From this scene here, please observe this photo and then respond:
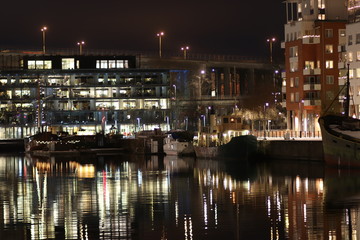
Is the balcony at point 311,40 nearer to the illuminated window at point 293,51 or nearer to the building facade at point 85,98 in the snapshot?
the illuminated window at point 293,51

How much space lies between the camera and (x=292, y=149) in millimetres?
76125

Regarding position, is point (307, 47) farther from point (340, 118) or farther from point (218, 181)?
point (218, 181)

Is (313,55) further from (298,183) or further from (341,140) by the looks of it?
(298,183)

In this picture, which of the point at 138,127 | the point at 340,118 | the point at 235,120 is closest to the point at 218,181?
the point at 340,118

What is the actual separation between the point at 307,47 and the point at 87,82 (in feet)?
222

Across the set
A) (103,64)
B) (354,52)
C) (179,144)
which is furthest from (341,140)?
(103,64)

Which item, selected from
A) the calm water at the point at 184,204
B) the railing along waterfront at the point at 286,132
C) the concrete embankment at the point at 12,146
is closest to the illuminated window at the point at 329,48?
the railing along waterfront at the point at 286,132

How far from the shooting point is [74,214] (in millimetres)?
37406

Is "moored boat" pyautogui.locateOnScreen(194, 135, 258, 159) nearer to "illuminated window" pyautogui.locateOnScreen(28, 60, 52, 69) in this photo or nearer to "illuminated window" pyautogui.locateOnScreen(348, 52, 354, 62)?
"illuminated window" pyautogui.locateOnScreen(348, 52, 354, 62)

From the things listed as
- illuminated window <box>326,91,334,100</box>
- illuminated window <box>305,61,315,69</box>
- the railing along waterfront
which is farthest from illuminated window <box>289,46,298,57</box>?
the railing along waterfront

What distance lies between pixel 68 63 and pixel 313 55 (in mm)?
73155

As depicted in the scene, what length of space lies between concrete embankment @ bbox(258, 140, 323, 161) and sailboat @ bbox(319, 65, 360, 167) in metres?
5.63

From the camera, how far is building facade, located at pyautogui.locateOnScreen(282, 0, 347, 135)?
101 metres

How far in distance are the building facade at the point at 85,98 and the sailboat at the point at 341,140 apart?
97.2 m
